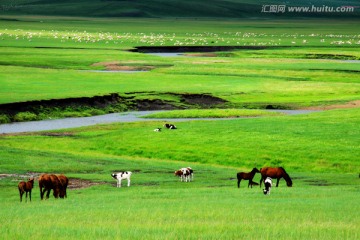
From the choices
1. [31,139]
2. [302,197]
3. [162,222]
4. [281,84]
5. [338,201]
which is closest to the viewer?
[162,222]

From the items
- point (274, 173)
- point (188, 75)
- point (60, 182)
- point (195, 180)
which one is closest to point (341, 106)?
point (188, 75)

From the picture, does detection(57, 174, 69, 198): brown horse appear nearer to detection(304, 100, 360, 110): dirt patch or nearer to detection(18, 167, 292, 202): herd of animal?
detection(18, 167, 292, 202): herd of animal

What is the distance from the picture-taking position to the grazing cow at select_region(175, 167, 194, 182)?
2955 centimetres

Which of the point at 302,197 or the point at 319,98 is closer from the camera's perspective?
the point at 302,197

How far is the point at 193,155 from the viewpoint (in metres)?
38.0

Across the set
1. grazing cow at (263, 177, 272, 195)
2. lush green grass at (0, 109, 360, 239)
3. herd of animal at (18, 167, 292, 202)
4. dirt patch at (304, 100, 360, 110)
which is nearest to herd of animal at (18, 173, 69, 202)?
herd of animal at (18, 167, 292, 202)

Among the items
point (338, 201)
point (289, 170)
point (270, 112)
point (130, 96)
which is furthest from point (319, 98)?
point (338, 201)

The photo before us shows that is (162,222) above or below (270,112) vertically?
above

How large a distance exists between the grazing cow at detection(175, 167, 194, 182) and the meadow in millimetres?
300

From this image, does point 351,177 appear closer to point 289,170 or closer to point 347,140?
point 289,170

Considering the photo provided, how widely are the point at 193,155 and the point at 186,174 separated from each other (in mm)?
8452

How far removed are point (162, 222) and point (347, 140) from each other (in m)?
23.4

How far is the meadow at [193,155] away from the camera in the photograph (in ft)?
55.6

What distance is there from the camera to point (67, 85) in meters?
67.1
